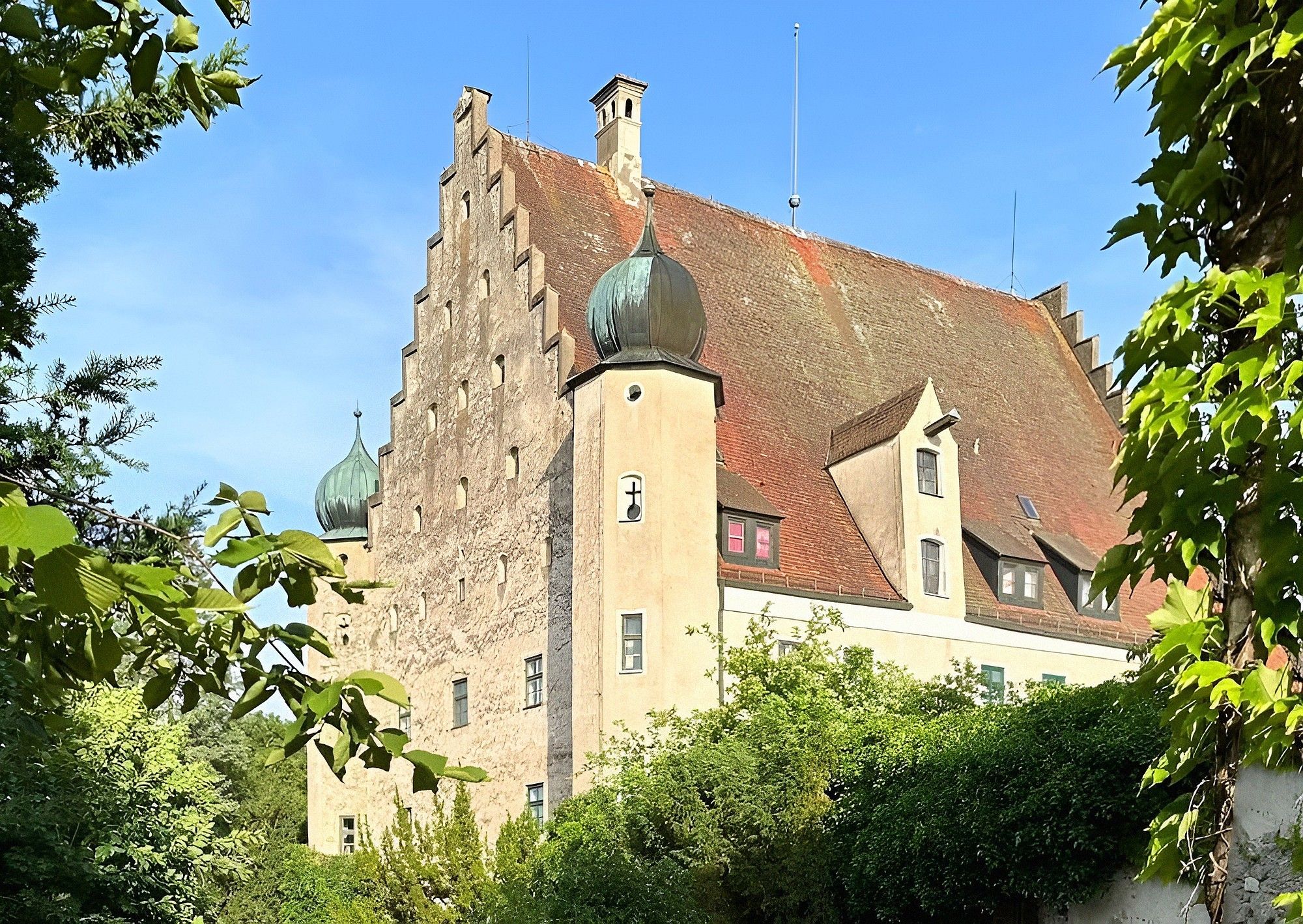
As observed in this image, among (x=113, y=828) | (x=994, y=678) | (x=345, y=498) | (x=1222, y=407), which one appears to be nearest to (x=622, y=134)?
(x=345, y=498)

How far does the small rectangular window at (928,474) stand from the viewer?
28.4 metres

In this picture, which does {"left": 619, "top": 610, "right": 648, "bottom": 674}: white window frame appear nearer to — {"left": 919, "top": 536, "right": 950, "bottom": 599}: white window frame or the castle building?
the castle building

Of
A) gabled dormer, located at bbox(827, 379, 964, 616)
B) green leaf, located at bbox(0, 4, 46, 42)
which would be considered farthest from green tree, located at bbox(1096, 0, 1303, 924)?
gabled dormer, located at bbox(827, 379, 964, 616)

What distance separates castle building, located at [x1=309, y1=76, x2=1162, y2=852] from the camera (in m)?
25.5

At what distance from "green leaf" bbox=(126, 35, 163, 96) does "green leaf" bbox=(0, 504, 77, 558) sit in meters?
1.21

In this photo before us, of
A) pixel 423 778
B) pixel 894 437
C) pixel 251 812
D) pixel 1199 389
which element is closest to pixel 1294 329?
pixel 1199 389

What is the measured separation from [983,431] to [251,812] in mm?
21142

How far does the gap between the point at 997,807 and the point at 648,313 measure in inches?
463

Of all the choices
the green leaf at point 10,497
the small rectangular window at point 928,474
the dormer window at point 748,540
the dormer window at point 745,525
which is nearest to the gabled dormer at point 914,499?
the small rectangular window at point 928,474

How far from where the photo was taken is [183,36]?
383 cm

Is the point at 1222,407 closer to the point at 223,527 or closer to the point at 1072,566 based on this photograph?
the point at 223,527

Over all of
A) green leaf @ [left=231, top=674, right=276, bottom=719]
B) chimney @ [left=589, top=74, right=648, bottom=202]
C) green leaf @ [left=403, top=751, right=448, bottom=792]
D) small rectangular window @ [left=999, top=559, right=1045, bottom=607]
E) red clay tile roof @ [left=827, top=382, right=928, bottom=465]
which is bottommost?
green leaf @ [left=403, top=751, right=448, bottom=792]

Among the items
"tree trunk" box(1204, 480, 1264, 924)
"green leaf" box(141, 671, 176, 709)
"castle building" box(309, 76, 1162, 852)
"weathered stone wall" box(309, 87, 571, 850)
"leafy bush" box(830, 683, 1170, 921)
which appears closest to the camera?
"green leaf" box(141, 671, 176, 709)

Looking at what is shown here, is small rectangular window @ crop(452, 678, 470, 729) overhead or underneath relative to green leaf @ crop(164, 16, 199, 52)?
underneath
